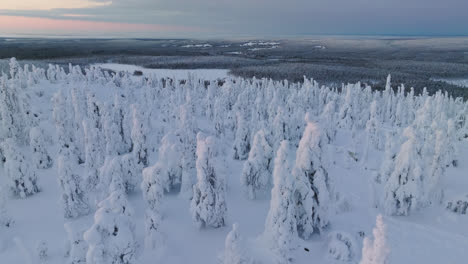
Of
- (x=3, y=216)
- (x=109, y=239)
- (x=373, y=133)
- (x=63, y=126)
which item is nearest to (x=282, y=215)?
(x=109, y=239)

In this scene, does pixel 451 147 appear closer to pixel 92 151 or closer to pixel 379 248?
pixel 379 248

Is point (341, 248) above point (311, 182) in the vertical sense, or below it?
below

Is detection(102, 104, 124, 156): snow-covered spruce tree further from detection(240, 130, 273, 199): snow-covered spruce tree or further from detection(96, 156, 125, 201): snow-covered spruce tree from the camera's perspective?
detection(240, 130, 273, 199): snow-covered spruce tree

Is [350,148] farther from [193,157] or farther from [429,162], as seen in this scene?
[193,157]


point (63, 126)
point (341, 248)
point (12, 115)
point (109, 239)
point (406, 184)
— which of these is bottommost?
point (341, 248)

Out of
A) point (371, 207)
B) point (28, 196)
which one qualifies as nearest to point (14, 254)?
point (28, 196)

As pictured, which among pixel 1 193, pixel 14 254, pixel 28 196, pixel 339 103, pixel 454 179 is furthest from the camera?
pixel 339 103

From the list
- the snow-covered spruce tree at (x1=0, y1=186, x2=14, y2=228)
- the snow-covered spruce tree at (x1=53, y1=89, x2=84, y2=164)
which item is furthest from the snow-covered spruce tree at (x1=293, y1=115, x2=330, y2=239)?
the snow-covered spruce tree at (x1=53, y1=89, x2=84, y2=164)
